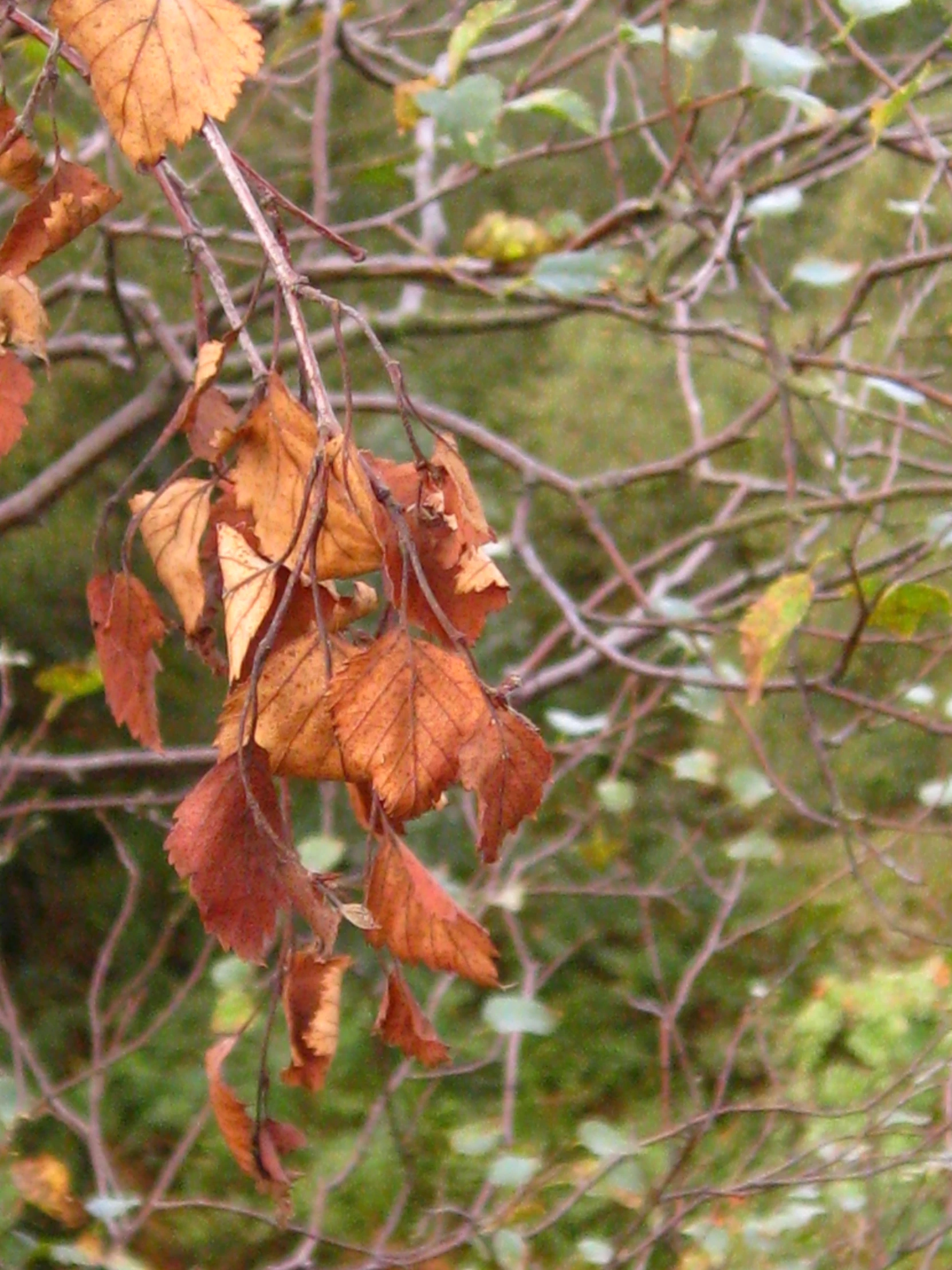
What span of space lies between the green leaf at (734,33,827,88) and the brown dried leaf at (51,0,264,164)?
2.46 ft

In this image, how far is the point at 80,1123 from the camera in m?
1.89

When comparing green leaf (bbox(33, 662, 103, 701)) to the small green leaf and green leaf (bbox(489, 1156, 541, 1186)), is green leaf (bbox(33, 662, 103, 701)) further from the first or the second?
the small green leaf

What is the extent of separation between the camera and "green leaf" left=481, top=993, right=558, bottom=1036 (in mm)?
1592

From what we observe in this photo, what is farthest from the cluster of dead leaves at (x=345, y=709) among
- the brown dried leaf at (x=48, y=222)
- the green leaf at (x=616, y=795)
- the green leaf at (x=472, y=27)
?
the green leaf at (x=616, y=795)

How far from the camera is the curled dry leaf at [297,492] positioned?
51cm

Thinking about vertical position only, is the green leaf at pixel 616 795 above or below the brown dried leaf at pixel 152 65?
below

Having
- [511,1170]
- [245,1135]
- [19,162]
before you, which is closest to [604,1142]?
[511,1170]

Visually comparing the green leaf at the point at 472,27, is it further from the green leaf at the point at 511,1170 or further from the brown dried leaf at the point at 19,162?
the green leaf at the point at 511,1170

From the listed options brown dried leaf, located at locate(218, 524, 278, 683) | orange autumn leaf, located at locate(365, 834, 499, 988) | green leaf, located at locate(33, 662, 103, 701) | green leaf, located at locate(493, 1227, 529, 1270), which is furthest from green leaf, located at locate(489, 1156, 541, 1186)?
brown dried leaf, located at locate(218, 524, 278, 683)

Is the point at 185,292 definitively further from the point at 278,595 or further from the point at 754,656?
the point at 278,595

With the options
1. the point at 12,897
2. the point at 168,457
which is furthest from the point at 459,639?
the point at 12,897

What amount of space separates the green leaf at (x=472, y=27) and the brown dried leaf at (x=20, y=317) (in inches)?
26.8

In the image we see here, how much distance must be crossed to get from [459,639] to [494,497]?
13.7ft

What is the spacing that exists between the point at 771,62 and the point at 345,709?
908 millimetres
